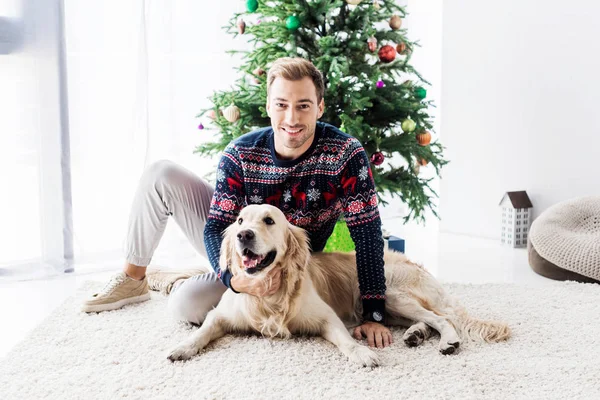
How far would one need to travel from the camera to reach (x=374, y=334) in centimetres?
226

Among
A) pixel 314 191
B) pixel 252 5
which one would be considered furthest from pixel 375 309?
pixel 252 5

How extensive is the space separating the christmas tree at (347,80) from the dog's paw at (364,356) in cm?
141

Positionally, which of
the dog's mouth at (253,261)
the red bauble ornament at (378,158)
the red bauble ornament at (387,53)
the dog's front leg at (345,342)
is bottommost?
the dog's front leg at (345,342)

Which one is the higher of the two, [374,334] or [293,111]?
[293,111]

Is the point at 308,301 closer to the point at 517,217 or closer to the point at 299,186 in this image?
the point at 299,186

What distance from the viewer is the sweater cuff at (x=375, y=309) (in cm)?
232

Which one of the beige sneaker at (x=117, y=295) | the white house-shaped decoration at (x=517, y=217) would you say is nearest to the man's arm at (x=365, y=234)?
the beige sneaker at (x=117, y=295)

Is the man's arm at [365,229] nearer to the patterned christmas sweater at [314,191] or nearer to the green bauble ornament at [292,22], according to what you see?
the patterned christmas sweater at [314,191]

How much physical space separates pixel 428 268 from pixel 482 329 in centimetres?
141

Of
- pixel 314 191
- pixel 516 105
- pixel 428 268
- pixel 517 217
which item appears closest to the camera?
pixel 314 191

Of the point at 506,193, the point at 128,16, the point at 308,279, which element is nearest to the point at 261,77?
the point at 128,16

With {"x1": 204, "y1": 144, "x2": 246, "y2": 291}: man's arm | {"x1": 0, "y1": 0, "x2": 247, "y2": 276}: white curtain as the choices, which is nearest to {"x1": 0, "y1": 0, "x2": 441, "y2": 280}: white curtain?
{"x1": 0, "y1": 0, "x2": 247, "y2": 276}: white curtain

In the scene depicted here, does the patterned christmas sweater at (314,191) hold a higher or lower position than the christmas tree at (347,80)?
lower

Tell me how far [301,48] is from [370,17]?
0.42m
